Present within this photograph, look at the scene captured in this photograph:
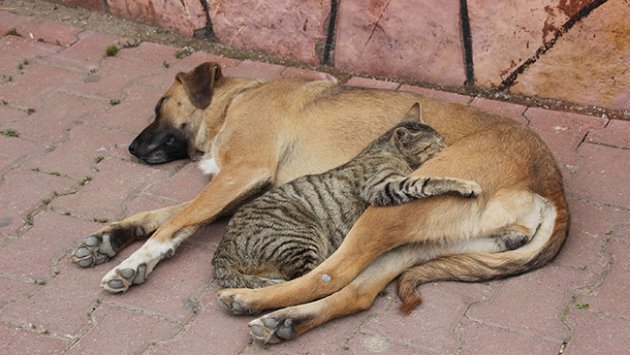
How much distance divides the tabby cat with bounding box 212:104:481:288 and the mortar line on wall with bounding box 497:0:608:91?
1430mm

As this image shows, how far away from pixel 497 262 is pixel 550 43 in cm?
204

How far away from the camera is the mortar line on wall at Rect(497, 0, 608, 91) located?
20.3ft

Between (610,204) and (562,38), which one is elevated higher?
(562,38)

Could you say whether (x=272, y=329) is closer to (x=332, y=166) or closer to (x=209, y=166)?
(x=332, y=166)

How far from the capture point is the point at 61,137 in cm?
636


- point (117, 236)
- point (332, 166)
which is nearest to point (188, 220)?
point (117, 236)

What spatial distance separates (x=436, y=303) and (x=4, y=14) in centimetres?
463

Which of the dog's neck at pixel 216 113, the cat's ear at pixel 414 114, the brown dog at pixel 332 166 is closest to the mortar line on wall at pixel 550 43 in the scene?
the brown dog at pixel 332 166

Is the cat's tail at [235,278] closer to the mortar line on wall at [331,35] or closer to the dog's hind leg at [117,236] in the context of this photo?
the dog's hind leg at [117,236]

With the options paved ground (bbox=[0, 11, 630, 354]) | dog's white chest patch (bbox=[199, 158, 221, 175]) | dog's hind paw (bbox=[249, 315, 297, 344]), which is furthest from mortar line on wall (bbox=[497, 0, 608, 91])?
dog's hind paw (bbox=[249, 315, 297, 344])

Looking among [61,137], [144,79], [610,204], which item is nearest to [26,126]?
[61,137]

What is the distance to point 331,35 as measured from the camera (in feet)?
23.1

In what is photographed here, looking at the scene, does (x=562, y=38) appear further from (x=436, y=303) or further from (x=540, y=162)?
(x=436, y=303)

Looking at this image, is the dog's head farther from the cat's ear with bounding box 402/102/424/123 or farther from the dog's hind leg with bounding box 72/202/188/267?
the cat's ear with bounding box 402/102/424/123
